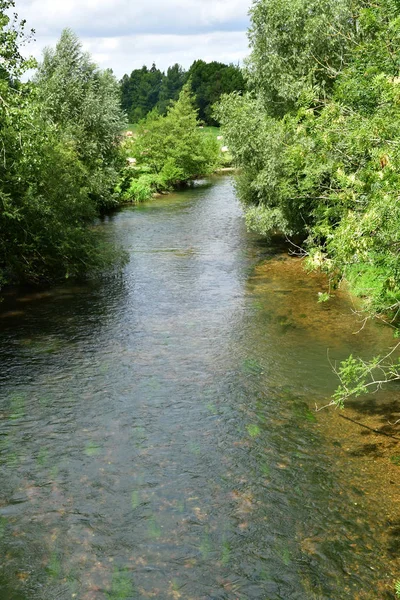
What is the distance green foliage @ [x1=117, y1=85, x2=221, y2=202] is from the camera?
60.3m

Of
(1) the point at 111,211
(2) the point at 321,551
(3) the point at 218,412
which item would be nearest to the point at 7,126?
(3) the point at 218,412

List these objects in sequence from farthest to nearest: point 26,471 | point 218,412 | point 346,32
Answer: point 346,32 → point 218,412 → point 26,471

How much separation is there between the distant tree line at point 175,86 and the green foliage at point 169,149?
1783 inches

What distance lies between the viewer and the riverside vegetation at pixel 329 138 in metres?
11.0

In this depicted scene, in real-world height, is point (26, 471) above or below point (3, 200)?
below

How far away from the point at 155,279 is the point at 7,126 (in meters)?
10.2

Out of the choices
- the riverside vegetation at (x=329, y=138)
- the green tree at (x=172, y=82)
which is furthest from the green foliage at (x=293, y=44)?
the green tree at (x=172, y=82)

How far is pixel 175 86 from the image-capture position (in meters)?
185

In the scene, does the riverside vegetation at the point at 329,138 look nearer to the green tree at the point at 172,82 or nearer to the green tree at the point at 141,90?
the green tree at the point at 141,90

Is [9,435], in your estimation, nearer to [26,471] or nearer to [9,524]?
[26,471]

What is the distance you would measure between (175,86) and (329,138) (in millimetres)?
183250

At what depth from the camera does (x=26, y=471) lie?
13508 millimetres

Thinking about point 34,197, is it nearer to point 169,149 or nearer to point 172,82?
point 169,149

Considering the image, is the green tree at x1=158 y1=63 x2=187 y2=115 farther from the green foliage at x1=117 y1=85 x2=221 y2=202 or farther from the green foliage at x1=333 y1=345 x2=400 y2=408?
the green foliage at x1=333 y1=345 x2=400 y2=408
